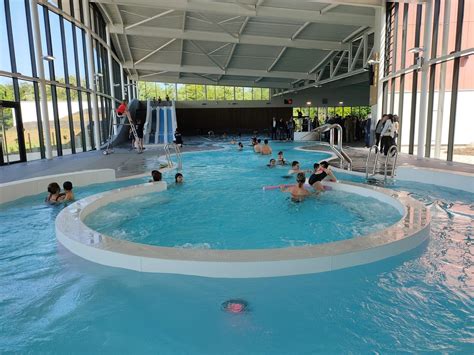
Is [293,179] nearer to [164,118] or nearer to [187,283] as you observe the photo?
[187,283]

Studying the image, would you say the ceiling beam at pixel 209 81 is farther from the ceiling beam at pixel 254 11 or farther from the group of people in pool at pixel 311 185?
the group of people in pool at pixel 311 185

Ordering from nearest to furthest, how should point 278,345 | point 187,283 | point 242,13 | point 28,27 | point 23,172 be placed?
1. point 278,345
2. point 187,283
3. point 23,172
4. point 28,27
5. point 242,13

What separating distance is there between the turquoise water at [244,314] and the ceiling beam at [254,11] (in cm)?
1166

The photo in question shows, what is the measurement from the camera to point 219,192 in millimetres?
7664

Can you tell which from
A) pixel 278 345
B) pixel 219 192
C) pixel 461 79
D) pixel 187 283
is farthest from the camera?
pixel 461 79

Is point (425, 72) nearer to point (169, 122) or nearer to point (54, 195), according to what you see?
point (54, 195)

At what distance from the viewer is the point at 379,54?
1374cm

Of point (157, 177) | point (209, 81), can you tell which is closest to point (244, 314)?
point (157, 177)

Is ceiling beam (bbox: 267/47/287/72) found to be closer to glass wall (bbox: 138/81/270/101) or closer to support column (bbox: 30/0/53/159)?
glass wall (bbox: 138/81/270/101)

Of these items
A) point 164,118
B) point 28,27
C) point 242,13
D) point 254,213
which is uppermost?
point 242,13

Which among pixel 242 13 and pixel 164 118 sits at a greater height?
pixel 242 13

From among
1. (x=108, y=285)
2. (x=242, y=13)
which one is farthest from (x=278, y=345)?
(x=242, y=13)

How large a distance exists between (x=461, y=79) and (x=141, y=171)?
8.98 metres

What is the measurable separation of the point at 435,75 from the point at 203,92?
23.5 metres
